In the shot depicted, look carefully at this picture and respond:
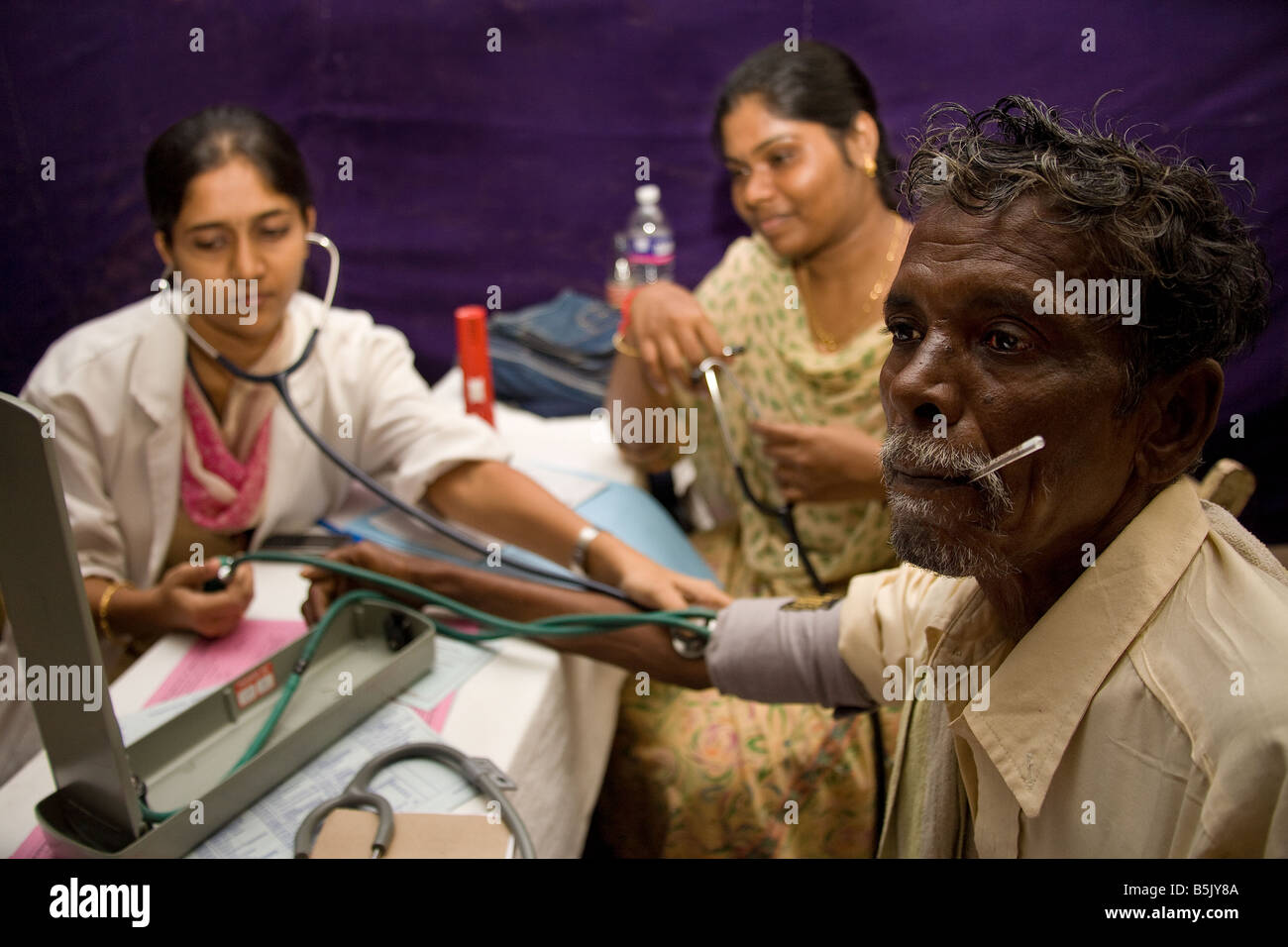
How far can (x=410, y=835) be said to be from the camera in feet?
3.19

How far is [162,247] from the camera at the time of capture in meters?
1.39

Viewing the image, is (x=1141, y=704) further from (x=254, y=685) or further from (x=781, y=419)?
(x=781, y=419)

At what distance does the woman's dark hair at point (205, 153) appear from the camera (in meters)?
1.33

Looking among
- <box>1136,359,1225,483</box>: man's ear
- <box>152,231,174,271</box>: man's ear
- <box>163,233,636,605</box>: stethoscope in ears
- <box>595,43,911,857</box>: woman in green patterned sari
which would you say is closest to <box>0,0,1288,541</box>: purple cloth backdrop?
<box>152,231,174,271</box>: man's ear

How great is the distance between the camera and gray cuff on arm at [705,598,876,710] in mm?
1036

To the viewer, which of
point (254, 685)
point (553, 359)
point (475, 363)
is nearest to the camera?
point (254, 685)

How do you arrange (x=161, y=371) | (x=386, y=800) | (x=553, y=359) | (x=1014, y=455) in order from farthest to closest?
(x=553, y=359)
(x=161, y=371)
(x=386, y=800)
(x=1014, y=455)

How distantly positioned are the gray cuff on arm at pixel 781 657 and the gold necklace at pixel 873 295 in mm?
702

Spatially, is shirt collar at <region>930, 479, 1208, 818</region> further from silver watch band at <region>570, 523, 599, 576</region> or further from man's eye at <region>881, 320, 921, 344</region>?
silver watch band at <region>570, 523, 599, 576</region>

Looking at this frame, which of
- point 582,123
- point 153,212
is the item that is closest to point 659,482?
point 582,123

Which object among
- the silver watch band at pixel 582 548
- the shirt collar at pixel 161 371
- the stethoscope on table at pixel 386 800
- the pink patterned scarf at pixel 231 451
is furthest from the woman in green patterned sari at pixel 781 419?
the shirt collar at pixel 161 371

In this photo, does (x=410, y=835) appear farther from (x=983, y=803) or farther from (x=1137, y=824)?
(x=1137, y=824)

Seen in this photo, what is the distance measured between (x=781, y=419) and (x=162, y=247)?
1.01 m

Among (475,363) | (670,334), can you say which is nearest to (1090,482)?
(670,334)
